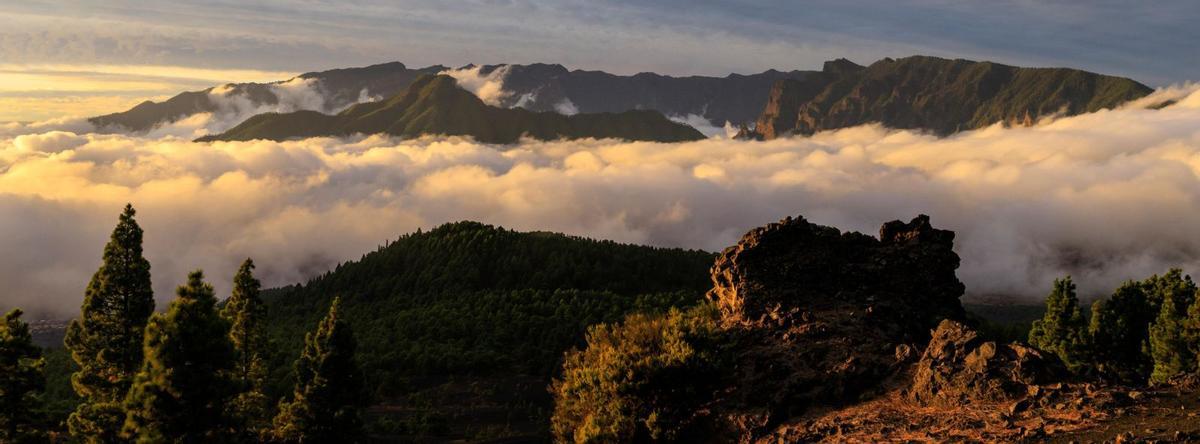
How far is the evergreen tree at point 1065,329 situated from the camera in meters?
76.6

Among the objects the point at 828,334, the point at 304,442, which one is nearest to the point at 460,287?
the point at 304,442

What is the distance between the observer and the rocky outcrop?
4200 centimetres

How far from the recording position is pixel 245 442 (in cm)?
4816

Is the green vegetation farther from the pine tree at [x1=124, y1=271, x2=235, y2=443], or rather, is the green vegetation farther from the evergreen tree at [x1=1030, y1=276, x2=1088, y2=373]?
the evergreen tree at [x1=1030, y1=276, x2=1088, y2=373]

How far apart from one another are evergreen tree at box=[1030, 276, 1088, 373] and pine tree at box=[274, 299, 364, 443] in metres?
58.8

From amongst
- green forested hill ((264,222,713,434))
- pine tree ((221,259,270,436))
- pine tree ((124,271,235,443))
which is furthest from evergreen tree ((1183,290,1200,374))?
pine tree ((221,259,270,436))

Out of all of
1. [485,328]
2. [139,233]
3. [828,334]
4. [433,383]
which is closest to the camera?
[828,334]

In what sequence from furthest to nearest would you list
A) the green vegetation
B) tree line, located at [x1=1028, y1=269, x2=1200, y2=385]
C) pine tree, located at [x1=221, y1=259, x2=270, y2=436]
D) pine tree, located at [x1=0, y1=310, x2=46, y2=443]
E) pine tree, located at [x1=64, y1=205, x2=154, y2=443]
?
tree line, located at [x1=1028, y1=269, x2=1200, y2=385]
pine tree, located at [x1=221, y1=259, x2=270, y2=436]
pine tree, located at [x1=64, y1=205, x2=154, y2=443]
the green vegetation
pine tree, located at [x1=0, y1=310, x2=46, y2=443]

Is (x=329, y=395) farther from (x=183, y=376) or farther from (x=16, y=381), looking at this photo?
(x=16, y=381)

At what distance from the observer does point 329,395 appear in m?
51.4

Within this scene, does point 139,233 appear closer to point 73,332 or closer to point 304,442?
point 73,332

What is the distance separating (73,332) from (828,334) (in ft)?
134

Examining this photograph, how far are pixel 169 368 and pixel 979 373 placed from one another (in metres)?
34.0

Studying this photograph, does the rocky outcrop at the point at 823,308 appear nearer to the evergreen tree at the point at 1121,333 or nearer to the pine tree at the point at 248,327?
the pine tree at the point at 248,327
